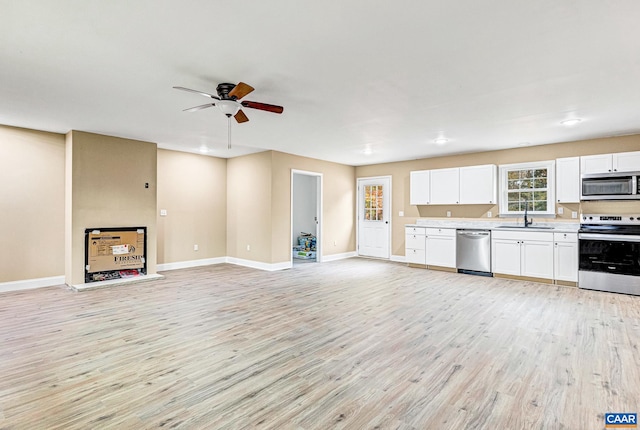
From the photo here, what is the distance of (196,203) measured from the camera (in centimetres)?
737

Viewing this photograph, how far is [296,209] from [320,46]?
7732 millimetres

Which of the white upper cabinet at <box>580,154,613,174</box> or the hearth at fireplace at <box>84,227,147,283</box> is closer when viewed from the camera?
the white upper cabinet at <box>580,154,613,174</box>

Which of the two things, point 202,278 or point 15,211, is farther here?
point 202,278

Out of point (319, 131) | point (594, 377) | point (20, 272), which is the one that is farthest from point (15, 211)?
point (594, 377)

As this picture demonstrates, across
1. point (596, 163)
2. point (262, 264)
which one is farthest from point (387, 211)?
point (596, 163)

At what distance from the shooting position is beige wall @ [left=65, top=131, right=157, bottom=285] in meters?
5.25

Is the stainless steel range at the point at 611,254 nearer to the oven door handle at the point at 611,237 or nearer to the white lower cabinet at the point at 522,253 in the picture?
the oven door handle at the point at 611,237

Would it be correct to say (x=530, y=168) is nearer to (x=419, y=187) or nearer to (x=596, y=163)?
(x=596, y=163)

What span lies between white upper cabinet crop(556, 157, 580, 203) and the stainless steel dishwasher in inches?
52.9

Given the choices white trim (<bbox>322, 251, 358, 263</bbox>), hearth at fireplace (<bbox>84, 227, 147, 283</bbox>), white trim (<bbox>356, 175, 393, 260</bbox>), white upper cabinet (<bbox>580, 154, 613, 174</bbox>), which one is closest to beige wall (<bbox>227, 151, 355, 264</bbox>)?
white trim (<bbox>322, 251, 358, 263</bbox>)

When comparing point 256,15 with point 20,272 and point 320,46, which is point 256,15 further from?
point 20,272

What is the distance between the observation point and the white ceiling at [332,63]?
2154mm

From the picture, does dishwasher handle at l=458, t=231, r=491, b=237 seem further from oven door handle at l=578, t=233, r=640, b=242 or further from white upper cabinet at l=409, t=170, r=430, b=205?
oven door handle at l=578, t=233, r=640, b=242

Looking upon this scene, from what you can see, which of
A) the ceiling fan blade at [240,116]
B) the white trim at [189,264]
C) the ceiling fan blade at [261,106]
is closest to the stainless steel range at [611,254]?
the ceiling fan blade at [261,106]
